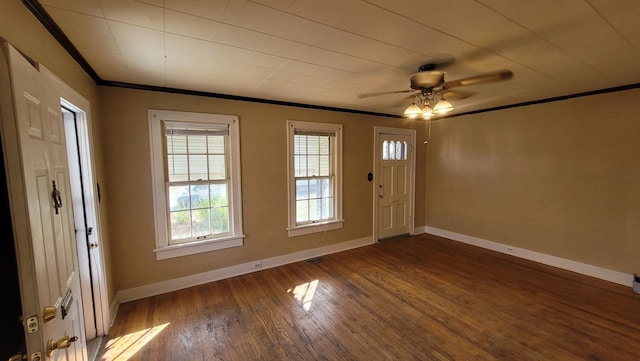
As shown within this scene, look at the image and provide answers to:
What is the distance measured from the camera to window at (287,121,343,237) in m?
3.89

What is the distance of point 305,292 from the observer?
3.10 m

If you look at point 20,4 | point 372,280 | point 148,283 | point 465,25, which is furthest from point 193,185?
point 465,25

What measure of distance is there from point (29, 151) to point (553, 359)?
3406 mm

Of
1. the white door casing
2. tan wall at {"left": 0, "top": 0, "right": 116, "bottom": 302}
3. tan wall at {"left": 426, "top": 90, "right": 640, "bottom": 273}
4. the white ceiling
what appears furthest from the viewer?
tan wall at {"left": 426, "top": 90, "right": 640, "bottom": 273}

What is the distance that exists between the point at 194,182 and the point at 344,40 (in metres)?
2.38

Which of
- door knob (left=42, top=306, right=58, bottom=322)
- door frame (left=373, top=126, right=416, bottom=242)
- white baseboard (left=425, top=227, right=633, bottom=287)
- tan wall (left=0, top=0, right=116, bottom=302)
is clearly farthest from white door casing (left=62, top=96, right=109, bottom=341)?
white baseboard (left=425, top=227, right=633, bottom=287)

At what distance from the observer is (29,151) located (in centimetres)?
97

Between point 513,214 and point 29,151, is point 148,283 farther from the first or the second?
point 513,214

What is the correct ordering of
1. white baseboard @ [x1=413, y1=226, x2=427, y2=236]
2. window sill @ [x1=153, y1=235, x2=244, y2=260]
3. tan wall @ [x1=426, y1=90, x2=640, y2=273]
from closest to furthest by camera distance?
1. window sill @ [x1=153, y1=235, x2=244, y2=260]
2. tan wall @ [x1=426, y1=90, x2=640, y2=273]
3. white baseboard @ [x1=413, y1=226, x2=427, y2=236]

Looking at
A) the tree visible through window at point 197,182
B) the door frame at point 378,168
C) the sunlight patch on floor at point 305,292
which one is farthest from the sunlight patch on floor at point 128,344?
the door frame at point 378,168

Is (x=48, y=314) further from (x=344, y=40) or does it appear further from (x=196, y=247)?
(x=196, y=247)

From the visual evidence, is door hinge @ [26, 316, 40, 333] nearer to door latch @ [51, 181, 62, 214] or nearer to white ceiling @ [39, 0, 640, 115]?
door latch @ [51, 181, 62, 214]

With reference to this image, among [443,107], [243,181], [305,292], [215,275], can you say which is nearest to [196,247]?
[215,275]

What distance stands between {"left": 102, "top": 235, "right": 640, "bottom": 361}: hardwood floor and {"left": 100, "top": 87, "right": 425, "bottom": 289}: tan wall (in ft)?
1.16
